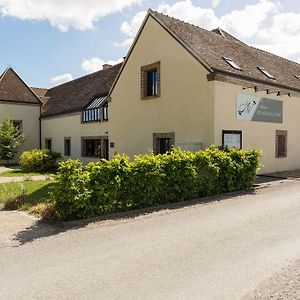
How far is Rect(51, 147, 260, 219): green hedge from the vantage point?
26.2 feet

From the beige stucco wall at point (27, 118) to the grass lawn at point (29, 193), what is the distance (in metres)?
18.2

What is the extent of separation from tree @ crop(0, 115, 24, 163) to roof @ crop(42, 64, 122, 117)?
3.86m

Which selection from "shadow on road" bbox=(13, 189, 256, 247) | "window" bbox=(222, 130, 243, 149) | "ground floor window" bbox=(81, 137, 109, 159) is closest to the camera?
"shadow on road" bbox=(13, 189, 256, 247)

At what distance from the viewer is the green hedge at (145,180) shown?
800cm

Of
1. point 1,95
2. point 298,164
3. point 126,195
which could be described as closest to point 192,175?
point 126,195

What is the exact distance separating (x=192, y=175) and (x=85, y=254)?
545 centimetres

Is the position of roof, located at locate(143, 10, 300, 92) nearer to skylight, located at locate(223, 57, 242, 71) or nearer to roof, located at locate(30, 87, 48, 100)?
skylight, located at locate(223, 57, 242, 71)

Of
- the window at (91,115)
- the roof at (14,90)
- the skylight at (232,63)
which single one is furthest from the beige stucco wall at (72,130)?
the skylight at (232,63)

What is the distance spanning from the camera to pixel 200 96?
606 inches

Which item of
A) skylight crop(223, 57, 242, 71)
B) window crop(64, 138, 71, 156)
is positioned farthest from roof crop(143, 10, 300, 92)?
window crop(64, 138, 71, 156)

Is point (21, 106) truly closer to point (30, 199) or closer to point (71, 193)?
point (30, 199)

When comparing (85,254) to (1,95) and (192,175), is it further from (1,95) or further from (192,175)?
(1,95)

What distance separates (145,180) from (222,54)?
10.4 meters

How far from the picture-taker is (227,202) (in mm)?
10344
